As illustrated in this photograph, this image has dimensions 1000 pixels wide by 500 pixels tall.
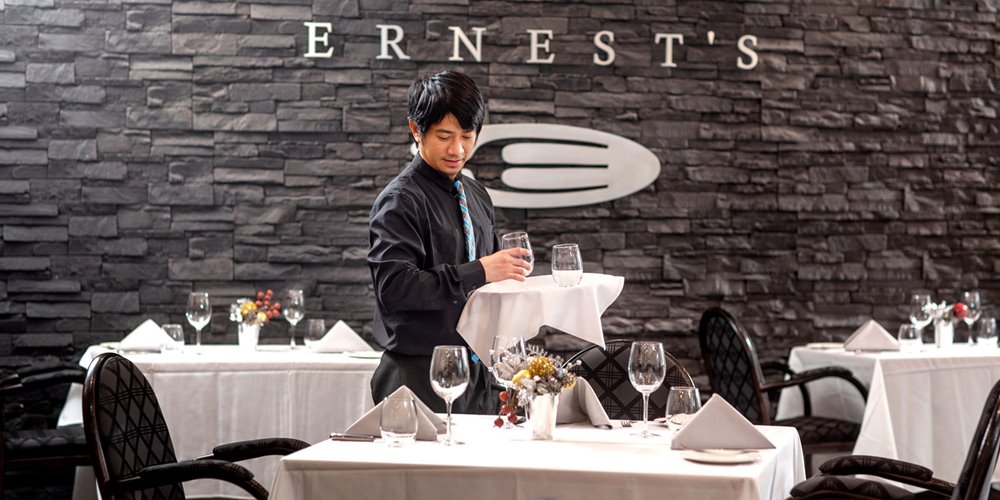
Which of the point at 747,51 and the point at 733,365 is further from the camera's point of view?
the point at 747,51

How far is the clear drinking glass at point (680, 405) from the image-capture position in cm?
241

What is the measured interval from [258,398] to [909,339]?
8.95 ft

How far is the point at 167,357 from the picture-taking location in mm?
4246

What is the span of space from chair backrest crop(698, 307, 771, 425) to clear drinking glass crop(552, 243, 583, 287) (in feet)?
6.48

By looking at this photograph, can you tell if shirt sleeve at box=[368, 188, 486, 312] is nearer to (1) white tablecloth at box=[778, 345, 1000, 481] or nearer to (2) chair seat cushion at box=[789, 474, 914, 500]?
(2) chair seat cushion at box=[789, 474, 914, 500]

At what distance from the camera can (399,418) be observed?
85.5 inches

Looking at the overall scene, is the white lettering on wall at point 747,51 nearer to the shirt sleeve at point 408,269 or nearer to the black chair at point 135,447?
the shirt sleeve at point 408,269

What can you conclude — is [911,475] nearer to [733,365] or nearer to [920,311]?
[733,365]

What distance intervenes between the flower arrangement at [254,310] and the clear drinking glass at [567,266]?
7.49ft

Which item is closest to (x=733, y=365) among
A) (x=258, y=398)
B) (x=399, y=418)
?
(x=258, y=398)

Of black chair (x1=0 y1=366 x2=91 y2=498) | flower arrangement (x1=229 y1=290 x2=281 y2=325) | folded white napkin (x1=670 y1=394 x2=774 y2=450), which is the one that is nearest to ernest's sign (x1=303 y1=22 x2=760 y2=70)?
flower arrangement (x1=229 y1=290 x2=281 y2=325)

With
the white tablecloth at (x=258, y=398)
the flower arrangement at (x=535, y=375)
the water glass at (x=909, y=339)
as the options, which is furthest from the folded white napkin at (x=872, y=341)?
the flower arrangement at (x=535, y=375)

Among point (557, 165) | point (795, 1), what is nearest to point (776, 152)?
point (795, 1)

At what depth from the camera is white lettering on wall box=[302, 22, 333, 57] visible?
5078 mm
